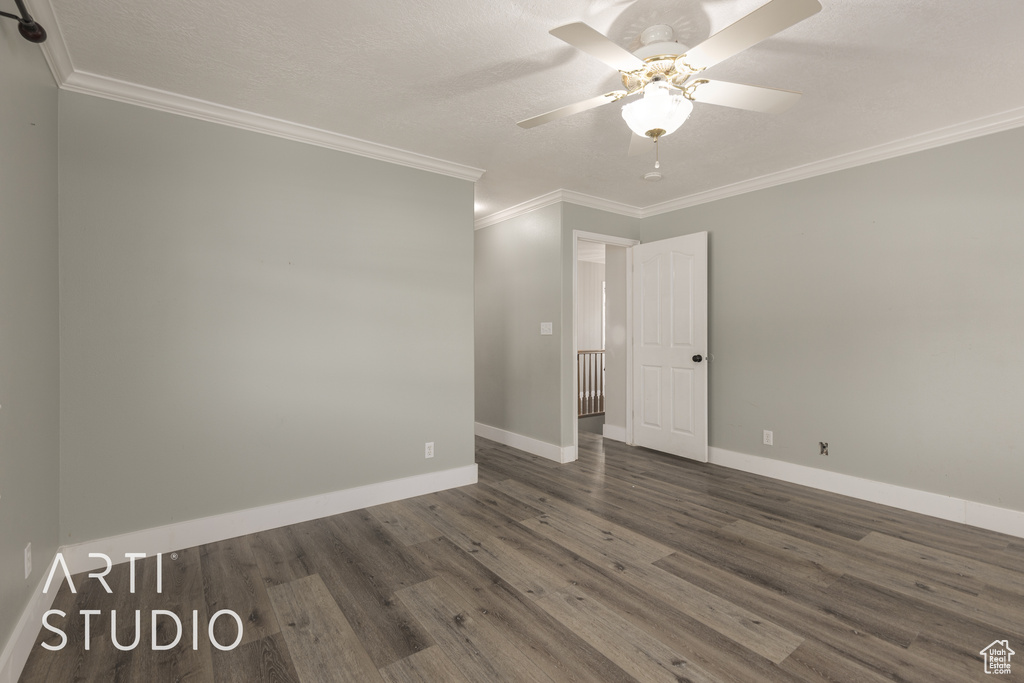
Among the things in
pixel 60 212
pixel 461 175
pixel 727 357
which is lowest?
pixel 727 357

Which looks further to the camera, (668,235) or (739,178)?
(668,235)

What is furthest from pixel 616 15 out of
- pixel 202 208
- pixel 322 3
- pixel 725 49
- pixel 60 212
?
pixel 60 212

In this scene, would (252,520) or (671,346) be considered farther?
(671,346)

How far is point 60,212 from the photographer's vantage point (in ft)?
7.59

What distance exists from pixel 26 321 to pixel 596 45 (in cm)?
249

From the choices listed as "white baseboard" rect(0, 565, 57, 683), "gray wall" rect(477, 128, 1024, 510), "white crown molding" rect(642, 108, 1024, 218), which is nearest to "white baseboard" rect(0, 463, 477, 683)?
"white baseboard" rect(0, 565, 57, 683)

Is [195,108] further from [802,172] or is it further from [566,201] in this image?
[802,172]

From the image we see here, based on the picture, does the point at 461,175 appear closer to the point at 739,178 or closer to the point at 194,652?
the point at 739,178

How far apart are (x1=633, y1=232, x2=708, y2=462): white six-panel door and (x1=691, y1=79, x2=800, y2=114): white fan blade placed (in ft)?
7.95

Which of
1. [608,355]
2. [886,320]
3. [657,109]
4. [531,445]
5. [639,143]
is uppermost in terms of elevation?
[639,143]

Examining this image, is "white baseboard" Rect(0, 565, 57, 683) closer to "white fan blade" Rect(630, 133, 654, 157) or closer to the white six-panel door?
"white fan blade" Rect(630, 133, 654, 157)

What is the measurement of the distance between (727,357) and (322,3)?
3982mm

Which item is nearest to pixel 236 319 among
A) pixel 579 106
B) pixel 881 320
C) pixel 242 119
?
pixel 242 119

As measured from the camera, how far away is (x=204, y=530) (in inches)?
105
